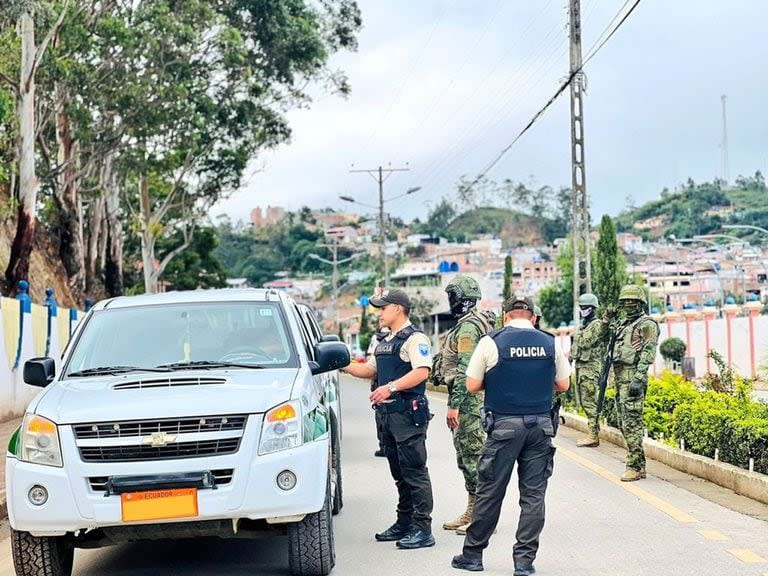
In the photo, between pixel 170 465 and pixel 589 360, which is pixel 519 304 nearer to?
pixel 170 465

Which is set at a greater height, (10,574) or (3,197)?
(3,197)

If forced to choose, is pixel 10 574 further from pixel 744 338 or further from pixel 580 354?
pixel 744 338

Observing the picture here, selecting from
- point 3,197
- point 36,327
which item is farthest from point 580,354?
point 3,197

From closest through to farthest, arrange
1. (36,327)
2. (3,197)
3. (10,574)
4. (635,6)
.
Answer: (10,574) < (635,6) < (36,327) < (3,197)

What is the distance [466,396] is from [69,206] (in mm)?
30288

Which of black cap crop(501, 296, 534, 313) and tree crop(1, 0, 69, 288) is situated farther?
tree crop(1, 0, 69, 288)

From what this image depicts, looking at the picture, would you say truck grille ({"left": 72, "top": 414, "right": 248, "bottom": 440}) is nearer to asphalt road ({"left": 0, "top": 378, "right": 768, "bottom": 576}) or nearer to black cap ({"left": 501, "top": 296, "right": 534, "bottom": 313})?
asphalt road ({"left": 0, "top": 378, "right": 768, "bottom": 576})

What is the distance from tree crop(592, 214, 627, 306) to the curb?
17102mm

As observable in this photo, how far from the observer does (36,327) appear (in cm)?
2625

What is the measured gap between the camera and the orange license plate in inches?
277

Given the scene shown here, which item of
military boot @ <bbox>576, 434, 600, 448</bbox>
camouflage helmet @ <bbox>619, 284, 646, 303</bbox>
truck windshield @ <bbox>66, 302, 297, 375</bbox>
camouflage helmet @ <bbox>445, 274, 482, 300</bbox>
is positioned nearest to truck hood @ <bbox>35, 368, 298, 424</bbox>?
truck windshield @ <bbox>66, 302, 297, 375</bbox>

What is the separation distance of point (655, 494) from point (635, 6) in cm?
1051

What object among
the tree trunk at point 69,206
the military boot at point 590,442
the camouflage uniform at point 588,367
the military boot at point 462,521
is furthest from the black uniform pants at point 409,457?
the tree trunk at point 69,206

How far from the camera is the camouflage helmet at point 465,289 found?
908 centimetres
